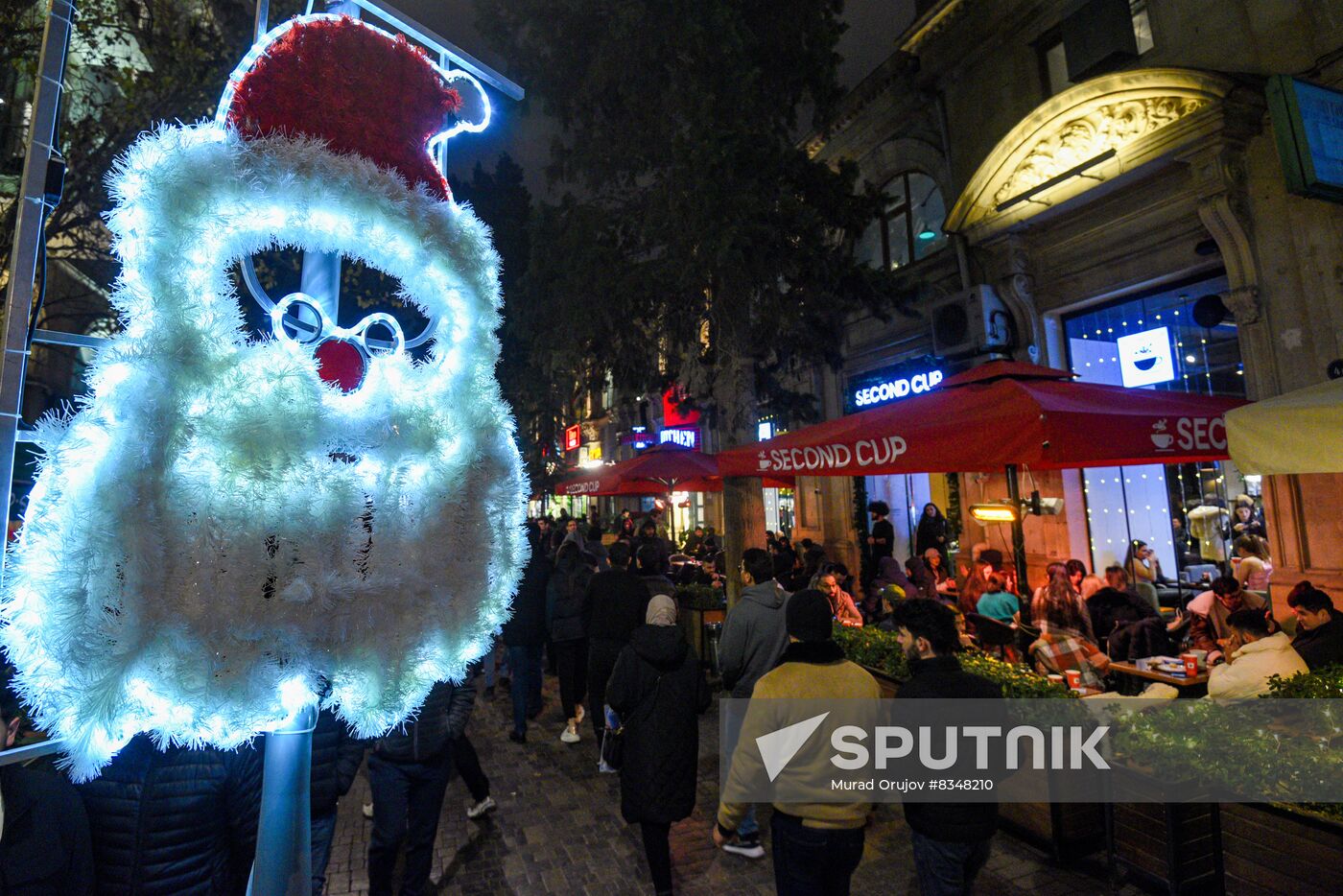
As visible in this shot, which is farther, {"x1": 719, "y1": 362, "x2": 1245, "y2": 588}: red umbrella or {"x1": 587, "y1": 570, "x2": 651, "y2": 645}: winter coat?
{"x1": 587, "y1": 570, "x2": 651, "y2": 645}: winter coat

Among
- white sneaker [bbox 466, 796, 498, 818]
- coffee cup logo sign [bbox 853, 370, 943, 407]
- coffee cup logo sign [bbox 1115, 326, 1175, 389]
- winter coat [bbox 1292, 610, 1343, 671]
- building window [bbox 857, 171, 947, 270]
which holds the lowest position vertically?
white sneaker [bbox 466, 796, 498, 818]

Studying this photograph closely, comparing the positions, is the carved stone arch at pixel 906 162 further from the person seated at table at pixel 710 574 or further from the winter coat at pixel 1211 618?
the winter coat at pixel 1211 618

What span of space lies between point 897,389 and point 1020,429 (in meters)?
10.2

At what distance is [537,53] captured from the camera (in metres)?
10.7

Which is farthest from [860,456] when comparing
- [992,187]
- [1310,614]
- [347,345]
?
[992,187]

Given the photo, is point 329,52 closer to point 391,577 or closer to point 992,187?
point 391,577

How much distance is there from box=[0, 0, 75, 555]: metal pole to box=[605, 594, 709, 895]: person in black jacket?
3.20m

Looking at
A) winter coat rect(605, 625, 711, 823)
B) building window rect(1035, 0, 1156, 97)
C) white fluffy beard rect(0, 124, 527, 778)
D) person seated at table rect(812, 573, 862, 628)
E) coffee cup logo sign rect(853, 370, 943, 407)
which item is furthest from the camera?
coffee cup logo sign rect(853, 370, 943, 407)

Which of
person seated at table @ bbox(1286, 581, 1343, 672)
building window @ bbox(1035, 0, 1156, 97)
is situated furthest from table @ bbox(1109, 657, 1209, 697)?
building window @ bbox(1035, 0, 1156, 97)

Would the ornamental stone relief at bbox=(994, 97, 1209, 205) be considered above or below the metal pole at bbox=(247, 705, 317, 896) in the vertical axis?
above

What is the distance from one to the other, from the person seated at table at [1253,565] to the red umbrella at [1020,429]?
13.0 ft

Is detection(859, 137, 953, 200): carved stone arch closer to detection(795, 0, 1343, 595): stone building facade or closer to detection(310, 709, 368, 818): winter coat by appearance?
detection(795, 0, 1343, 595): stone building facade

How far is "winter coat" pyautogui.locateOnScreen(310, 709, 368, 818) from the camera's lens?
341 centimetres

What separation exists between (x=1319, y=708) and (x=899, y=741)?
8.85 feet
